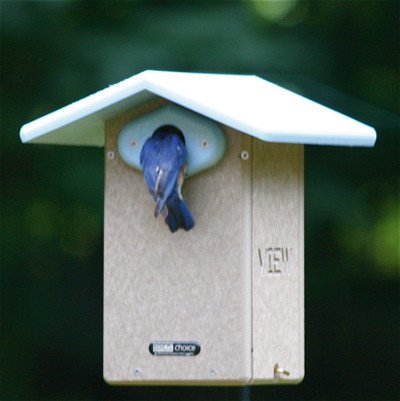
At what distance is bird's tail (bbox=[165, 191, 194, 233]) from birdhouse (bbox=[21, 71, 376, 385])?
0.25 ft

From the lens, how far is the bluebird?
4250mm

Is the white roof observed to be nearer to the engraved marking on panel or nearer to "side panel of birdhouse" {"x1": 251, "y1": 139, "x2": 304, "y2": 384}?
"side panel of birdhouse" {"x1": 251, "y1": 139, "x2": 304, "y2": 384}

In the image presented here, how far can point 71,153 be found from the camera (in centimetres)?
655

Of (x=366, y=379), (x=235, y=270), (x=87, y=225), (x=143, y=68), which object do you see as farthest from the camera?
(x=366, y=379)

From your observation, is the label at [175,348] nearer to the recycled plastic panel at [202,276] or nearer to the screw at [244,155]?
the recycled plastic panel at [202,276]

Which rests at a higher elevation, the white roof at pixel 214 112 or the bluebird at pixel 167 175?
the white roof at pixel 214 112

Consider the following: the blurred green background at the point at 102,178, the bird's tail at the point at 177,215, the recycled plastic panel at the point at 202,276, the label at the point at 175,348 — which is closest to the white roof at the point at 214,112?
the recycled plastic panel at the point at 202,276

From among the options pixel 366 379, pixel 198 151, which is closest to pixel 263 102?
pixel 198 151

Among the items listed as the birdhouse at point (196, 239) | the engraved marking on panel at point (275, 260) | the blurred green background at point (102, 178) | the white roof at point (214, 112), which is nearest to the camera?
the white roof at point (214, 112)

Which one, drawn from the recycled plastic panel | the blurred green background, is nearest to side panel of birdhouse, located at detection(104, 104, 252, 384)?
the recycled plastic panel

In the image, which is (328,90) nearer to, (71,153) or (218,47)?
(218,47)

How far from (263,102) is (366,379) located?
9.53 feet

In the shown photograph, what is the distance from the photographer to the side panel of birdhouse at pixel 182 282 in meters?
4.36

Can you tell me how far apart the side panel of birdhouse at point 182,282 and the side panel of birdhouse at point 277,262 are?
6 cm
